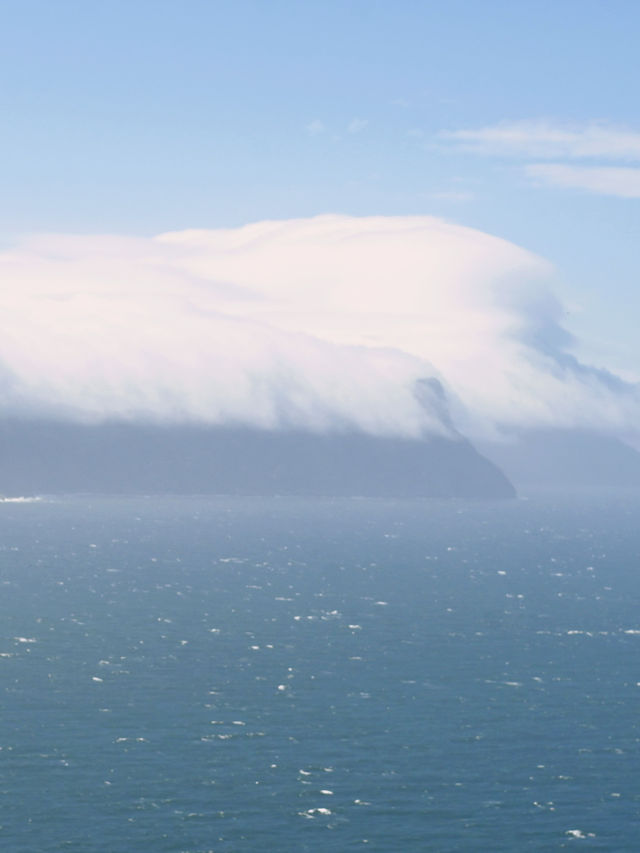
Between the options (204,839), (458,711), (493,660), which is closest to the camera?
(204,839)

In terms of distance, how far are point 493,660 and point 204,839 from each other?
6625 centimetres

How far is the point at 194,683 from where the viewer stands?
130 meters

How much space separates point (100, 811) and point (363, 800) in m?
20.3

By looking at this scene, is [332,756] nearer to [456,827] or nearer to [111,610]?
[456,827]

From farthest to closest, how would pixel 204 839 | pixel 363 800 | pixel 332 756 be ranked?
pixel 332 756 < pixel 363 800 < pixel 204 839

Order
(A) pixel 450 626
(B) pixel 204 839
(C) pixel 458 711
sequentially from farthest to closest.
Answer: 1. (A) pixel 450 626
2. (C) pixel 458 711
3. (B) pixel 204 839

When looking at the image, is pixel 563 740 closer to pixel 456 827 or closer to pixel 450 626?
pixel 456 827

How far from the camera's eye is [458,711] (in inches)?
4769

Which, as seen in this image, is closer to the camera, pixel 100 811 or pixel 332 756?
pixel 100 811


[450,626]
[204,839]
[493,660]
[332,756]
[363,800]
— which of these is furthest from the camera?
[450,626]

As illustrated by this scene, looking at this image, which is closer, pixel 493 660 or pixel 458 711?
pixel 458 711

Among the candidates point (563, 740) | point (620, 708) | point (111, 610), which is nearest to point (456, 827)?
point (563, 740)

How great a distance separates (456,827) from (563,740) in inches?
984

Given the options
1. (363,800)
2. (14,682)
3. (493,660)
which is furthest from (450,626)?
(363,800)
